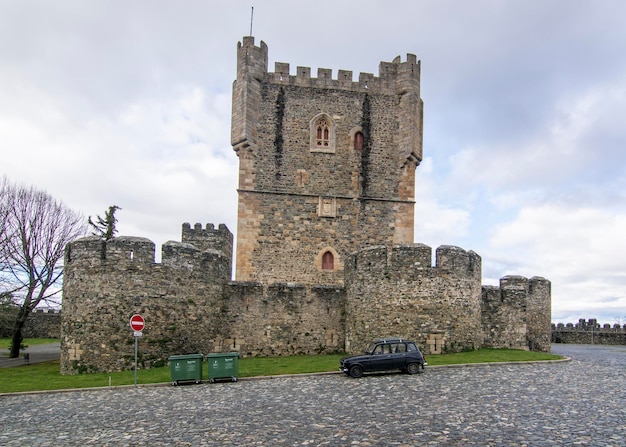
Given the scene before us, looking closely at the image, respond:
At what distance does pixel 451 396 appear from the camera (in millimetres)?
11852

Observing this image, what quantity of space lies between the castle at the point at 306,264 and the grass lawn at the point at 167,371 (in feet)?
2.73

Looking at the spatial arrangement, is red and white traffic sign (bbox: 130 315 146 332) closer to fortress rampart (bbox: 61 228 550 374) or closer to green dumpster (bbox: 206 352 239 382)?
fortress rampart (bbox: 61 228 550 374)

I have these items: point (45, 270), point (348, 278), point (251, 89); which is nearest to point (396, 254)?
point (348, 278)

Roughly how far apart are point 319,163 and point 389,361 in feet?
50.9

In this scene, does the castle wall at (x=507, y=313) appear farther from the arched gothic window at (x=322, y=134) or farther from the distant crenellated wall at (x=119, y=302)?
the distant crenellated wall at (x=119, y=302)

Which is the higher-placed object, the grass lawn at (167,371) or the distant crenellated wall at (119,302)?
the distant crenellated wall at (119,302)

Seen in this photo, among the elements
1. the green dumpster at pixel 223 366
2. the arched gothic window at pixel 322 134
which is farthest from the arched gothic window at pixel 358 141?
the green dumpster at pixel 223 366

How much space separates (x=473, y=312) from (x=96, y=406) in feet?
42.9

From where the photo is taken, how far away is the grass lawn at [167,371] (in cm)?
1538

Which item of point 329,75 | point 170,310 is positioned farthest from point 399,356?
point 329,75

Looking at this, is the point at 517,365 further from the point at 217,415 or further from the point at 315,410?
the point at 217,415

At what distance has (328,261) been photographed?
28.5 m

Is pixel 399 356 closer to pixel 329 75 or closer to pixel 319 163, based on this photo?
pixel 319 163

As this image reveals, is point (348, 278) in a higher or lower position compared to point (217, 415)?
higher
